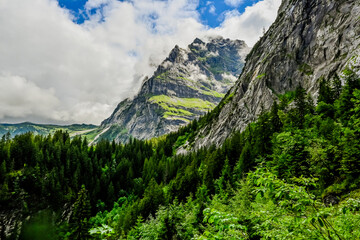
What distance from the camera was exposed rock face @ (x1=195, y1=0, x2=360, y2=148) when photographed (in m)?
66.9

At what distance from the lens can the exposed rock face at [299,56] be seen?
6694 centimetres

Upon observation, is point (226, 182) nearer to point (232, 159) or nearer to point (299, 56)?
point (232, 159)

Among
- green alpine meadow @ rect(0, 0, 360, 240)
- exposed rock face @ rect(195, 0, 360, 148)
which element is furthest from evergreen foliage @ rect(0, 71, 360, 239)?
exposed rock face @ rect(195, 0, 360, 148)

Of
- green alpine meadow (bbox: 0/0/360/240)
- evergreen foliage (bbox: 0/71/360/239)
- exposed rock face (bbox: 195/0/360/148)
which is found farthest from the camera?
exposed rock face (bbox: 195/0/360/148)

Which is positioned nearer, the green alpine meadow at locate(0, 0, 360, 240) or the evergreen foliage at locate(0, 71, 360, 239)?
the evergreen foliage at locate(0, 71, 360, 239)

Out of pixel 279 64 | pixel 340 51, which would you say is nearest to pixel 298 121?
pixel 340 51

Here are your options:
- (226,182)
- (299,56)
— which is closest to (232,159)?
(226,182)

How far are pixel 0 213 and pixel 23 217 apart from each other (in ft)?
22.0

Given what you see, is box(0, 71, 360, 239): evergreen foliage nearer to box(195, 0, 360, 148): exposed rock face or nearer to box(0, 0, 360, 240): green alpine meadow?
box(0, 0, 360, 240): green alpine meadow

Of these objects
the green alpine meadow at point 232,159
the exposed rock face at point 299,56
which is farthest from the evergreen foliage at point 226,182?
the exposed rock face at point 299,56

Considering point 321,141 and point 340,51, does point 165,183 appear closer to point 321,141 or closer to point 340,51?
point 321,141

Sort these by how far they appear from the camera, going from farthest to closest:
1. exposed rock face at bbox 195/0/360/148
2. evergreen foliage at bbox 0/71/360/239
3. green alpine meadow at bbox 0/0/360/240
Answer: exposed rock face at bbox 195/0/360/148 < green alpine meadow at bbox 0/0/360/240 < evergreen foliage at bbox 0/71/360/239

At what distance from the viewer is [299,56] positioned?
8762 cm

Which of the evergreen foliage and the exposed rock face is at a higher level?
the exposed rock face
